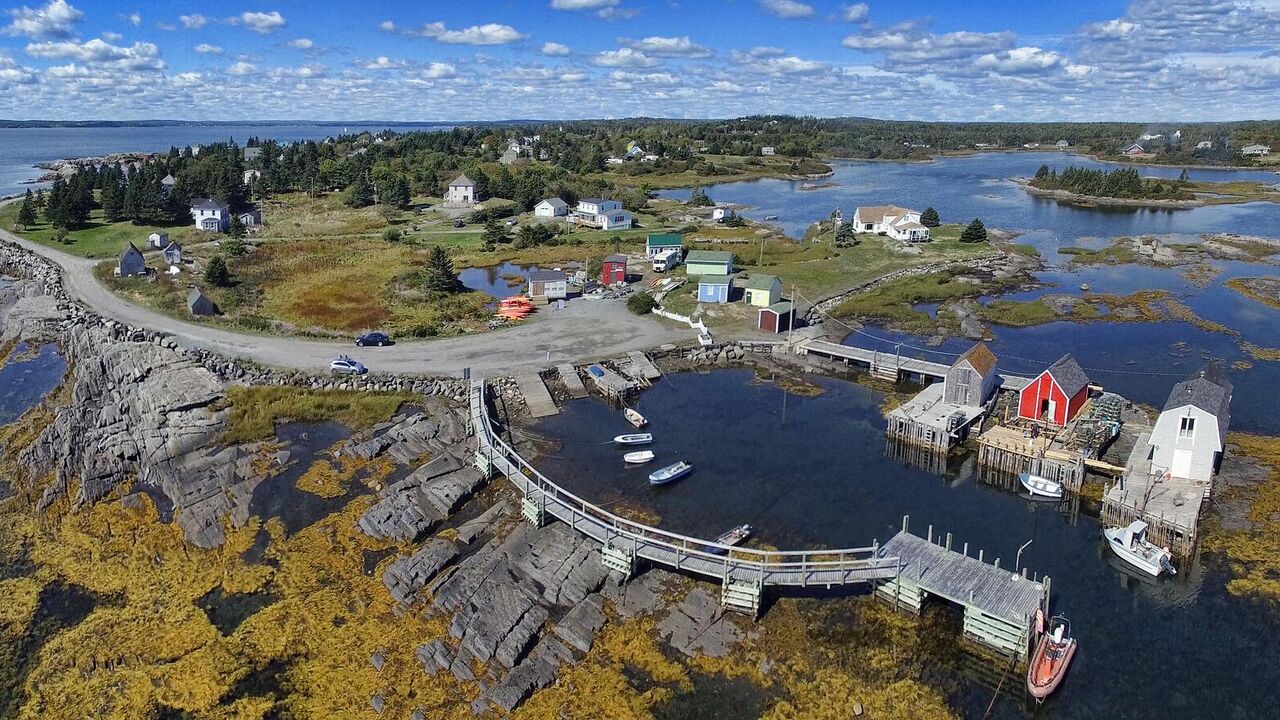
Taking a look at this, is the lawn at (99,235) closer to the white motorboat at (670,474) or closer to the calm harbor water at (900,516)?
the calm harbor water at (900,516)

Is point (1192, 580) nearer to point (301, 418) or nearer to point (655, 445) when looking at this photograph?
point (655, 445)

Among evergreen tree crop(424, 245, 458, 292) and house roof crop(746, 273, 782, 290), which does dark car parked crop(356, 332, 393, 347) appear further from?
house roof crop(746, 273, 782, 290)

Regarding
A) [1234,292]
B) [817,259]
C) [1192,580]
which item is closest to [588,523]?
[1192,580]

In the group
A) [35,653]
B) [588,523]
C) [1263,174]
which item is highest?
[1263,174]

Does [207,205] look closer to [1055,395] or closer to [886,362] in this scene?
[886,362]

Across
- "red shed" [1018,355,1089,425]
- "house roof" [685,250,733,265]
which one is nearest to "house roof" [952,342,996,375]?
"red shed" [1018,355,1089,425]

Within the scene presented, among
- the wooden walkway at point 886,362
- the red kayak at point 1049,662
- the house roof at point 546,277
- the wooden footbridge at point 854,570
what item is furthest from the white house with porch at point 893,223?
the red kayak at point 1049,662
